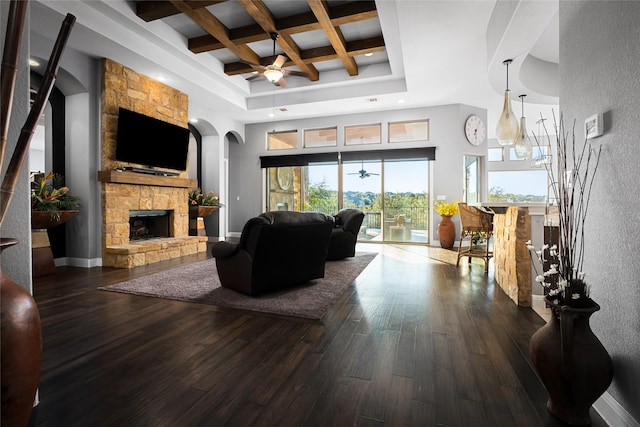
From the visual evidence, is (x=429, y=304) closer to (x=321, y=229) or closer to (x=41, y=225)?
(x=321, y=229)

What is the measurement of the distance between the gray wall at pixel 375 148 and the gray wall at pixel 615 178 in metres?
5.73

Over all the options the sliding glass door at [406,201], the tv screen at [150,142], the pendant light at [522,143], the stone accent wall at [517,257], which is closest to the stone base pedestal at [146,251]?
the tv screen at [150,142]

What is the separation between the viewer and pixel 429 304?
304 centimetres

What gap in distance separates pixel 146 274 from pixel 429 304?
3.53 m

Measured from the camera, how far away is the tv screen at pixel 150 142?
16.5ft

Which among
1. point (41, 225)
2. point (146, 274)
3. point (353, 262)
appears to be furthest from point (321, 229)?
point (41, 225)

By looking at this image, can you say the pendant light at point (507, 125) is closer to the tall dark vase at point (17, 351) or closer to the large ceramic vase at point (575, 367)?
the large ceramic vase at point (575, 367)

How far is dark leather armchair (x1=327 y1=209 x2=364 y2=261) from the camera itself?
5.16 meters

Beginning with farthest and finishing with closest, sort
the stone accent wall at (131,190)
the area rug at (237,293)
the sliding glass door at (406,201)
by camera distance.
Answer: the sliding glass door at (406,201) → the stone accent wall at (131,190) → the area rug at (237,293)

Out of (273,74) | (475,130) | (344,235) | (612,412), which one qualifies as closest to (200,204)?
(273,74)

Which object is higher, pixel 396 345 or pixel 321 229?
pixel 321 229

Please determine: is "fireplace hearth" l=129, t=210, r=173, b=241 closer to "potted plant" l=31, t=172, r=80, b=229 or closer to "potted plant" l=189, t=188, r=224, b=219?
"potted plant" l=189, t=188, r=224, b=219

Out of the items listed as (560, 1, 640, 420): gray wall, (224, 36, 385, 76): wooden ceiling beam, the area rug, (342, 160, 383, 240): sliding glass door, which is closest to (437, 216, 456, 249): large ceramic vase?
(342, 160, 383, 240): sliding glass door

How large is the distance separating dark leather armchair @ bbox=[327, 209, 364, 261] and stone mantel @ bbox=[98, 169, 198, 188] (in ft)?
9.82
